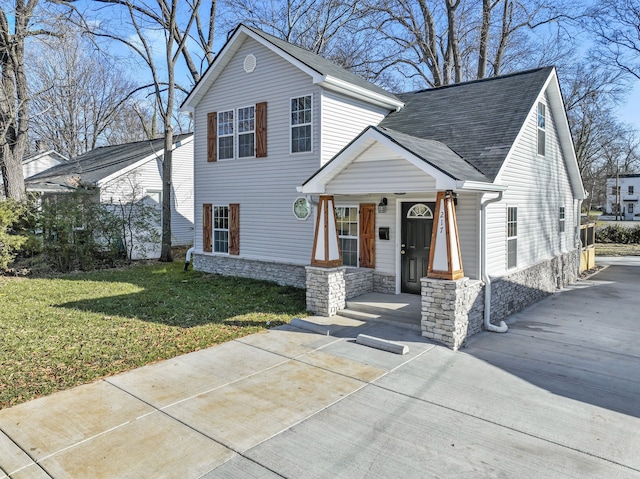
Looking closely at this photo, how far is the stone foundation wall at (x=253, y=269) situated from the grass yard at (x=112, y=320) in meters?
0.31

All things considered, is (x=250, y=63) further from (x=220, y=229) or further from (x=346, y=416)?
(x=346, y=416)

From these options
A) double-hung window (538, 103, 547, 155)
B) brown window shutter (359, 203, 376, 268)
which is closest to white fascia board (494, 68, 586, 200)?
double-hung window (538, 103, 547, 155)

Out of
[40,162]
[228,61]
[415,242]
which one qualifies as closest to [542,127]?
[415,242]

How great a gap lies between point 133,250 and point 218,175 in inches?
246

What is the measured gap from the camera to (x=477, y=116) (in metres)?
10.6

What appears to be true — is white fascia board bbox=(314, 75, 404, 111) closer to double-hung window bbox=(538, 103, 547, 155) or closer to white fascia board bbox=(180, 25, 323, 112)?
white fascia board bbox=(180, 25, 323, 112)

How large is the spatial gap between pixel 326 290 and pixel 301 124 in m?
4.56

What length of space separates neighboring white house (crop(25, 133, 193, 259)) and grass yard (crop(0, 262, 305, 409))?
501cm

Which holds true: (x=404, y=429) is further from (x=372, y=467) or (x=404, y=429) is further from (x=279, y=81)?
(x=279, y=81)

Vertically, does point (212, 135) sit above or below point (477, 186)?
above

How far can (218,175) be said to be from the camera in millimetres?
13359

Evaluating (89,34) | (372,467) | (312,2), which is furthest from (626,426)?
(312,2)

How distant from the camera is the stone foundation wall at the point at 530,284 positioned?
9125mm

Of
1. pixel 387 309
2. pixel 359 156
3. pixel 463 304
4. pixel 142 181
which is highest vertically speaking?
pixel 142 181
